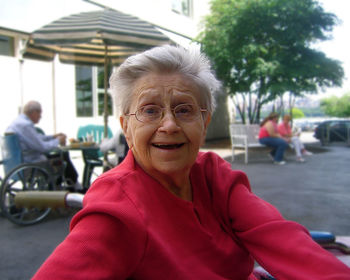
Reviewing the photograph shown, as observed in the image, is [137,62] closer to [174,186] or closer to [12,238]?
[174,186]

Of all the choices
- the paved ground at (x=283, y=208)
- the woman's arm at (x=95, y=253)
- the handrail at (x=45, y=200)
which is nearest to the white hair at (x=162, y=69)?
the handrail at (x=45, y=200)

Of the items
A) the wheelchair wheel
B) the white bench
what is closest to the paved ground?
the wheelchair wheel

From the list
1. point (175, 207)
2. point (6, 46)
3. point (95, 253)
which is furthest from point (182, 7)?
point (95, 253)

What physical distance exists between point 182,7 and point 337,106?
1908cm

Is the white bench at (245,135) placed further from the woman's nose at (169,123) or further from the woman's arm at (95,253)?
the woman's arm at (95,253)

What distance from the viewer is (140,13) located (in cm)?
1154

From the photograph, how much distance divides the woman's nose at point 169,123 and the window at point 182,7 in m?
13.3

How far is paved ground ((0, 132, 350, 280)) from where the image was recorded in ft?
10.8

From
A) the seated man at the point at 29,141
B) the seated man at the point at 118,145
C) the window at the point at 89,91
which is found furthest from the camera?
the window at the point at 89,91

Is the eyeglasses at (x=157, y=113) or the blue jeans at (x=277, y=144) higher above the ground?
the eyeglasses at (x=157, y=113)

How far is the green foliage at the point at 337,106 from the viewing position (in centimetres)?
2600

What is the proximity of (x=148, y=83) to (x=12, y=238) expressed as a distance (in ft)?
10.9

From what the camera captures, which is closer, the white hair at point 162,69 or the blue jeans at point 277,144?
the white hair at point 162,69

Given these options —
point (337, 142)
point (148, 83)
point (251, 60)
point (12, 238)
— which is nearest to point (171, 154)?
point (148, 83)
